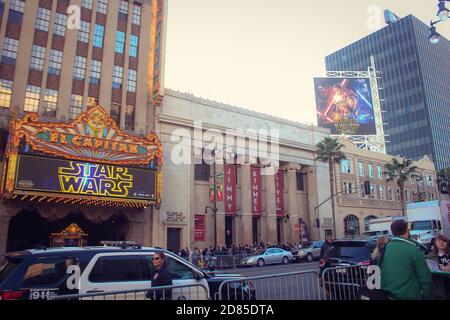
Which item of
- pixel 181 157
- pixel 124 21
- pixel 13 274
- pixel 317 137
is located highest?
pixel 124 21

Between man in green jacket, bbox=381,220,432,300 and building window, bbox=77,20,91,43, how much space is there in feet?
106

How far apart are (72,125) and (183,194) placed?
12.4m

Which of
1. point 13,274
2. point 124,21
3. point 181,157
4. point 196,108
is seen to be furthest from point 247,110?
point 13,274

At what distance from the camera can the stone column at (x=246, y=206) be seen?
1522 inches

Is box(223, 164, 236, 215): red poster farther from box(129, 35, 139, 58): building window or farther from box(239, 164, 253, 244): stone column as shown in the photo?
box(129, 35, 139, 58): building window

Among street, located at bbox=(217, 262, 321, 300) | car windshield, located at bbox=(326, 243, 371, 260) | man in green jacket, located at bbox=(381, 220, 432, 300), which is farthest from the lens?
car windshield, located at bbox=(326, 243, 371, 260)

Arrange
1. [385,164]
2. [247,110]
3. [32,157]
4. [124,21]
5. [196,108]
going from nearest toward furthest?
[32,157], [124,21], [196,108], [247,110], [385,164]

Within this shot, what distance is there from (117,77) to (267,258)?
21018mm

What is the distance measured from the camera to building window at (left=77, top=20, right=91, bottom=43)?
3119 centimetres

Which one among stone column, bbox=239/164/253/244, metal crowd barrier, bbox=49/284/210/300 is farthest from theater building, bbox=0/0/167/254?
metal crowd barrier, bbox=49/284/210/300

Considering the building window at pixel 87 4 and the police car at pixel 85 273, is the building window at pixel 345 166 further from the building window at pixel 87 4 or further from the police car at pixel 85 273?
the police car at pixel 85 273

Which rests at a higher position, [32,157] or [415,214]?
[32,157]

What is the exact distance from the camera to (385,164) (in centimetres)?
5562

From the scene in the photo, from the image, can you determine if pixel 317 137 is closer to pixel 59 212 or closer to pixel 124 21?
pixel 124 21
